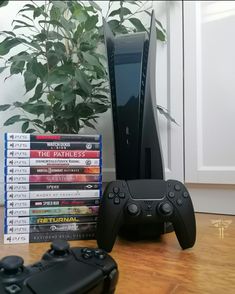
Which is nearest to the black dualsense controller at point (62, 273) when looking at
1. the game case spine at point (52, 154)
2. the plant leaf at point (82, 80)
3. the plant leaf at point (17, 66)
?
the game case spine at point (52, 154)

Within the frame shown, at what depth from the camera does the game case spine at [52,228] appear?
64 cm

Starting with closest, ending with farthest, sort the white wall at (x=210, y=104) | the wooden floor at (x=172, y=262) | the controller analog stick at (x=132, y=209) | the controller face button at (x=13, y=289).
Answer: the controller face button at (x=13, y=289), the wooden floor at (x=172, y=262), the controller analog stick at (x=132, y=209), the white wall at (x=210, y=104)

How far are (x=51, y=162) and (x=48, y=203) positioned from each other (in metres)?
0.09

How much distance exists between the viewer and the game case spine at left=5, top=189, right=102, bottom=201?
2.07 feet

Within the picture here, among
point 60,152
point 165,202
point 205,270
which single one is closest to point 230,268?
point 205,270

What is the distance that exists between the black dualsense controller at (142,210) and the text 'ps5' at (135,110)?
0.08 metres

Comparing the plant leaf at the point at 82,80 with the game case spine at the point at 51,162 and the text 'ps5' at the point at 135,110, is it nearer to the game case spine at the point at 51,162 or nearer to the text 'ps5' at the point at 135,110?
the text 'ps5' at the point at 135,110

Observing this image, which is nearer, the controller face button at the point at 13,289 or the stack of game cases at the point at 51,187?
the controller face button at the point at 13,289

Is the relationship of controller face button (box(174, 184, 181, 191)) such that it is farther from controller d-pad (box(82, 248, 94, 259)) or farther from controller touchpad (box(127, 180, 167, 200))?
controller d-pad (box(82, 248, 94, 259))

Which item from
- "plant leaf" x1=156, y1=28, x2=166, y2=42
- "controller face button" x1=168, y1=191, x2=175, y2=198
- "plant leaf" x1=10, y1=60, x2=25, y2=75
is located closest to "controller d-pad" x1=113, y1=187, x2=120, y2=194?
"controller face button" x1=168, y1=191, x2=175, y2=198

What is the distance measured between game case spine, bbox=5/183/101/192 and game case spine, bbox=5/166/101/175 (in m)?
0.03

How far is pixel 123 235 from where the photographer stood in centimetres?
69

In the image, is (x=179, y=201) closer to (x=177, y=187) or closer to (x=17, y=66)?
(x=177, y=187)

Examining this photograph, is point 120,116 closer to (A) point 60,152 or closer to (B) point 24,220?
(A) point 60,152
